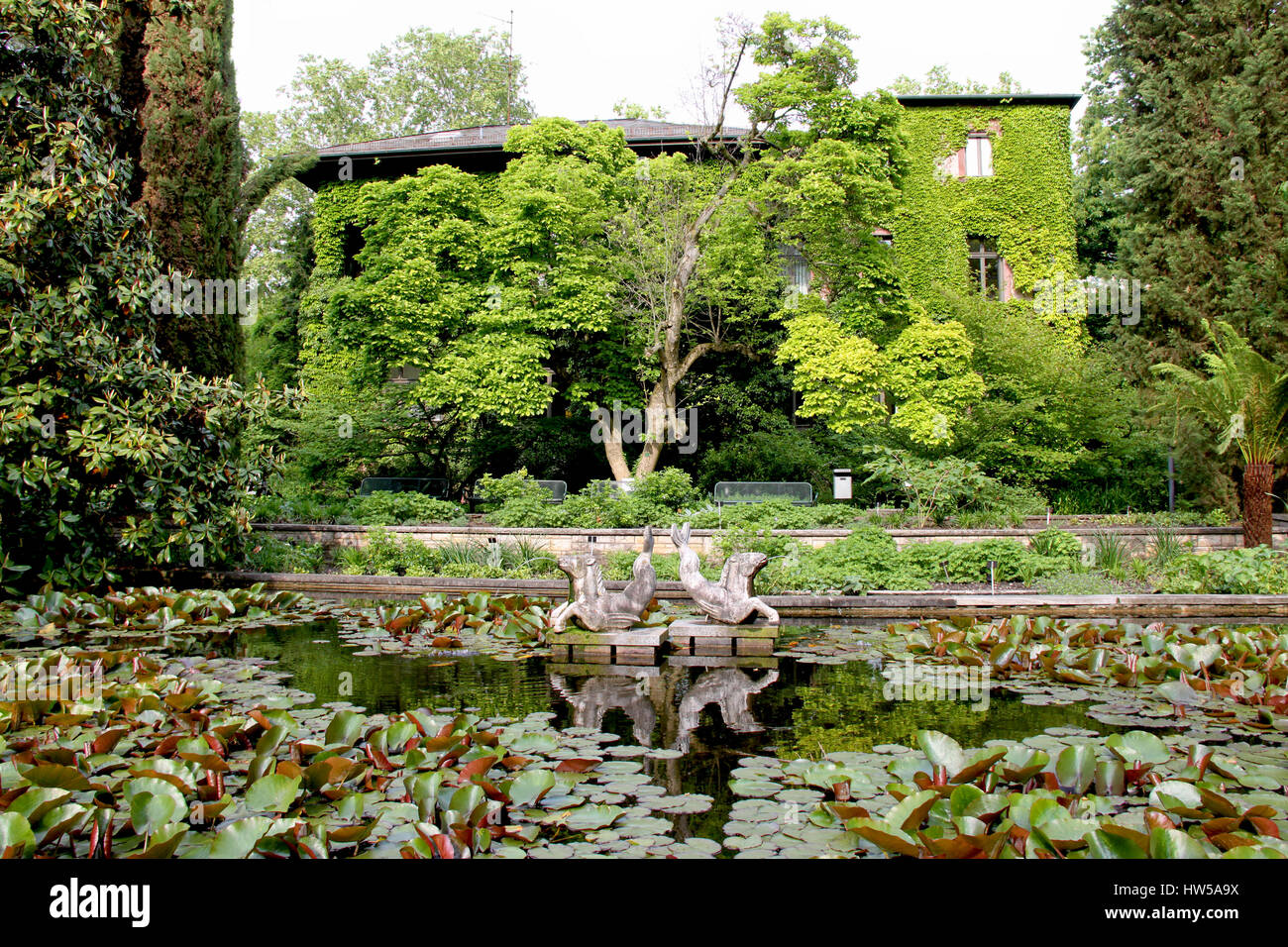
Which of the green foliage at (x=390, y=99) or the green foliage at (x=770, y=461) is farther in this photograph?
the green foliage at (x=390, y=99)

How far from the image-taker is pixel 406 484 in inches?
703

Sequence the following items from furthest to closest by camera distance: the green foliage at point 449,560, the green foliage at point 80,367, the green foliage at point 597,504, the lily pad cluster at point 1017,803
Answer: the green foliage at point 597,504 < the green foliage at point 449,560 < the green foliage at point 80,367 < the lily pad cluster at point 1017,803

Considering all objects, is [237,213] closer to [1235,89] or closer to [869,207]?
[869,207]

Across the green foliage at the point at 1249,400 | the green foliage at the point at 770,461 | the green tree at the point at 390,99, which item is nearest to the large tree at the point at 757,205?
the green foliage at the point at 770,461

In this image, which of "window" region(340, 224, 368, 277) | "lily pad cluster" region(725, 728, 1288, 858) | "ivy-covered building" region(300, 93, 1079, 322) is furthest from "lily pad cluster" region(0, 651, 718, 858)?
"window" region(340, 224, 368, 277)

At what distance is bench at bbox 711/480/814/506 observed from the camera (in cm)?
1602

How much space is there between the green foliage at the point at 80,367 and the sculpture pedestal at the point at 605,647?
5644 mm

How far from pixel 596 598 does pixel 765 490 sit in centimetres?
941

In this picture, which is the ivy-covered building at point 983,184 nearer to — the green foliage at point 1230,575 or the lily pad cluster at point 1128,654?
the green foliage at point 1230,575

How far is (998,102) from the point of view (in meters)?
21.9

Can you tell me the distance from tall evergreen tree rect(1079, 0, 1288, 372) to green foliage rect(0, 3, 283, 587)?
17842 mm

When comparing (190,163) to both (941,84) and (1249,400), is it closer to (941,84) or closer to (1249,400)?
(1249,400)

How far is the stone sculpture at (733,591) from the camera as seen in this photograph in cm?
784

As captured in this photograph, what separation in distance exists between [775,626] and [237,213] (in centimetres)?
1182
